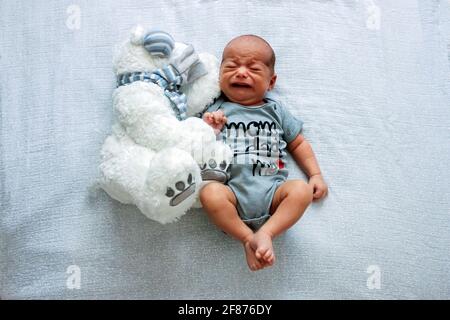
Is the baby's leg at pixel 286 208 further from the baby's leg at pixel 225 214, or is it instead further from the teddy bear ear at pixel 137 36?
the teddy bear ear at pixel 137 36

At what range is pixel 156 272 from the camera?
1176 mm

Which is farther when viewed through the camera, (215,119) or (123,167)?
(215,119)

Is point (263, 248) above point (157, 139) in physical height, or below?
below

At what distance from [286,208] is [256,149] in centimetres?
17

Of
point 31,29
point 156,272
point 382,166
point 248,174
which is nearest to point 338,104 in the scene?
point 382,166

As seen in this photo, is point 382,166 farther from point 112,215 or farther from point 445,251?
point 112,215

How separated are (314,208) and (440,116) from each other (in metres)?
0.43

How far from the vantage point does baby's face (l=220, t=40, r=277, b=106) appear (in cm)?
121

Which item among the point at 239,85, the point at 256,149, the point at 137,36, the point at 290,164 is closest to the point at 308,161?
the point at 290,164

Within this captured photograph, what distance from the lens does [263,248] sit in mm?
1042

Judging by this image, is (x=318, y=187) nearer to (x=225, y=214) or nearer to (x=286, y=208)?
(x=286, y=208)

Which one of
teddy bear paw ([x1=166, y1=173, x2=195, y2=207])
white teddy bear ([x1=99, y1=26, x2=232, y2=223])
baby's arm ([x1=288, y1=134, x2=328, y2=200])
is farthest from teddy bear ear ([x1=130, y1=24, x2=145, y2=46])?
baby's arm ([x1=288, y1=134, x2=328, y2=200])

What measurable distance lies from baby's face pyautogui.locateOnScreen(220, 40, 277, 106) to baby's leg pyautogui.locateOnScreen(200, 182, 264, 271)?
0.82 feet

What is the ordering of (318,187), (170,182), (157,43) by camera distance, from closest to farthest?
(170,182) → (157,43) → (318,187)
